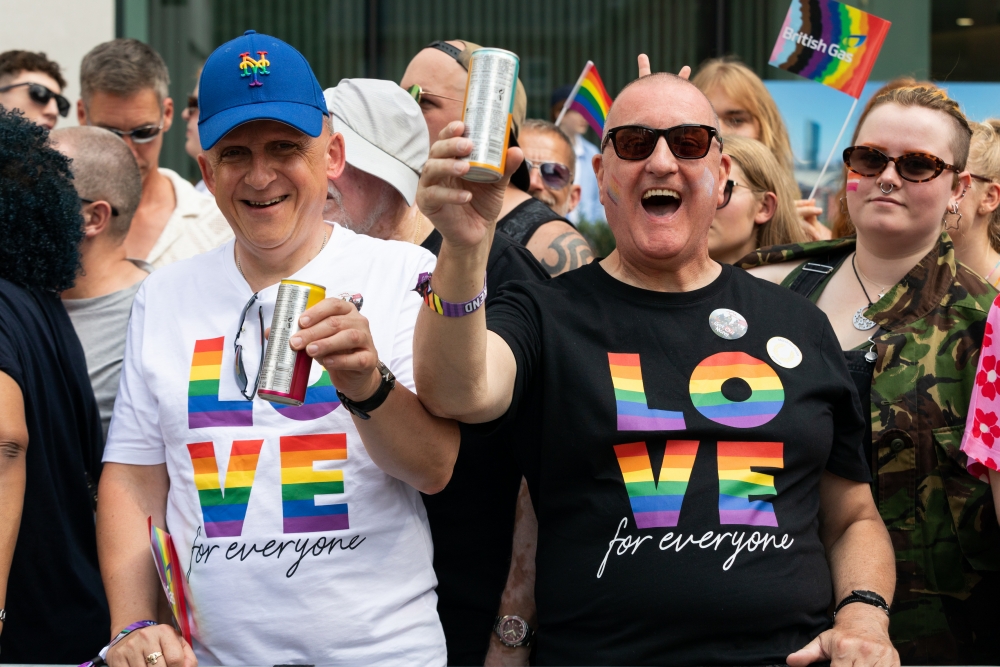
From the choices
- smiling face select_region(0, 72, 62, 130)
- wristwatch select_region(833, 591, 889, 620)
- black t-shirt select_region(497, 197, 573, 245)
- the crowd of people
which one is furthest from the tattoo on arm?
smiling face select_region(0, 72, 62, 130)

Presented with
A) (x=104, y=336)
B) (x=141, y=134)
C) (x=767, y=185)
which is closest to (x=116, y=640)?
(x=104, y=336)

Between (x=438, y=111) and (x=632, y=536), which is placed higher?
(x=438, y=111)

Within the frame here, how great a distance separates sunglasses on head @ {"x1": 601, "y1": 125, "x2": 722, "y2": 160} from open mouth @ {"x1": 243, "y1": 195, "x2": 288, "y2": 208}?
841 millimetres

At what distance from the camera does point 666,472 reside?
2393 mm

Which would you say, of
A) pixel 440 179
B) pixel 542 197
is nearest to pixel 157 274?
pixel 440 179

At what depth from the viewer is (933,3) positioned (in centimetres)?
821

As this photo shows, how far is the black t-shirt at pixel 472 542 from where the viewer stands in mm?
2717

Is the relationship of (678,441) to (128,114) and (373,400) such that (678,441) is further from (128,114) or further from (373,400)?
(128,114)

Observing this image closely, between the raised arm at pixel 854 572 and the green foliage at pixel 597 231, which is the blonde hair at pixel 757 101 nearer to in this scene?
the raised arm at pixel 854 572

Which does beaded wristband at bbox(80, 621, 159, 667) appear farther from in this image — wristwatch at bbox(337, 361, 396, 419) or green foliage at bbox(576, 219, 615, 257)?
green foliage at bbox(576, 219, 615, 257)

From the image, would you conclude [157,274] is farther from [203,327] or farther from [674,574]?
[674,574]

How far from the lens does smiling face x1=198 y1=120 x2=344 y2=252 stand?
2439 mm

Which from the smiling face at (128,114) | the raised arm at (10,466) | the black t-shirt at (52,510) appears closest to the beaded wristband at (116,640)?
the raised arm at (10,466)

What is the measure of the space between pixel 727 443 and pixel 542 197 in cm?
297
